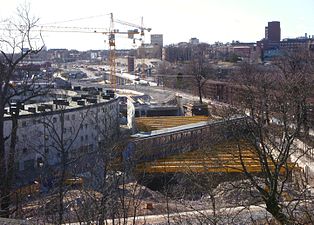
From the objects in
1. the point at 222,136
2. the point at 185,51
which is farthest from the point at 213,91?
the point at 185,51

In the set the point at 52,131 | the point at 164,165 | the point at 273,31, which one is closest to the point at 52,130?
the point at 52,131

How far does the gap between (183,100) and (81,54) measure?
92.0 metres

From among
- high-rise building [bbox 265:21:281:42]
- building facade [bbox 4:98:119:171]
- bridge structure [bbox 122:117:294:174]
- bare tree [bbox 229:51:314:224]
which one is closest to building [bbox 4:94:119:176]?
building facade [bbox 4:98:119:171]

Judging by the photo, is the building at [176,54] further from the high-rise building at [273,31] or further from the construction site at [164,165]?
the construction site at [164,165]

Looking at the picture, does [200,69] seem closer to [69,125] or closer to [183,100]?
[183,100]

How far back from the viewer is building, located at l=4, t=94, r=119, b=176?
14164 millimetres

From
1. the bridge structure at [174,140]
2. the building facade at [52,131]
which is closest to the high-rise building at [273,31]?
the bridge structure at [174,140]

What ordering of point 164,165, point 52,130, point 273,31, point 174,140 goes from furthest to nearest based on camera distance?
point 273,31 → point 174,140 → point 164,165 → point 52,130

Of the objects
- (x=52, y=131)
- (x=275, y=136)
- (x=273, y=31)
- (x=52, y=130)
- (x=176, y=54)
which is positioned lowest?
(x=52, y=131)

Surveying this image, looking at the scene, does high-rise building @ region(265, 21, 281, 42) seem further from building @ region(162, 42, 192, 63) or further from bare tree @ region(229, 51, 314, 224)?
bare tree @ region(229, 51, 314, 224)

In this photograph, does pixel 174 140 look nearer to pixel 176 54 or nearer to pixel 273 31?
pixel 176 54

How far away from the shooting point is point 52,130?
12.7m

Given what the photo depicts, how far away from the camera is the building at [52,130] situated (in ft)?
46.5

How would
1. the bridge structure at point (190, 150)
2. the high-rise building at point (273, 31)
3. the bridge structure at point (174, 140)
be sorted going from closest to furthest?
the bridge structure at point (190, 150) < the bridge structure at point (174, 140) < the high-rise building at point (273, 31)
